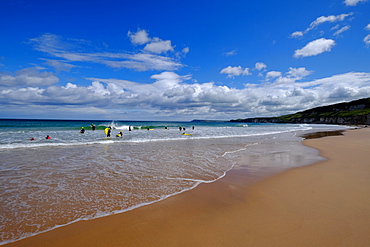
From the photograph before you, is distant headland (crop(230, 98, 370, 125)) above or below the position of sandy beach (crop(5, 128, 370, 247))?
above

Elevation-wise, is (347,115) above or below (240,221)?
above

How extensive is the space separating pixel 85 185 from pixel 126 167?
2.83 meters

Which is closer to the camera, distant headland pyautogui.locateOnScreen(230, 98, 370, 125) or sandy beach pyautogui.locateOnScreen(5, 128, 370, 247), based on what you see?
sandy beach pyautogui.locateOnScreen(5, 128, 370, 247)

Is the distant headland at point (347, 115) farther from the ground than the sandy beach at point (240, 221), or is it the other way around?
the distant headland at point (347, 115)

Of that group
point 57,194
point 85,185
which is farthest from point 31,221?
point 85,185

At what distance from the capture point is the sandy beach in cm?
345

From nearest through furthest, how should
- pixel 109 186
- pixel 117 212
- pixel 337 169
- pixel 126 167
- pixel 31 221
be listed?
pixel 31 221, pixel 117 212, pixel 109 186, pixel 337 169, pixel 126 167

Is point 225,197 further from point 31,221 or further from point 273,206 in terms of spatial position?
point 31,221

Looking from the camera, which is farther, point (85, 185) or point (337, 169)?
point (337, 169)

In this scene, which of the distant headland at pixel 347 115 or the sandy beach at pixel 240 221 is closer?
the sandy beach at pixel 240 221

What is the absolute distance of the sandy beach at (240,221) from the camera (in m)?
3.45

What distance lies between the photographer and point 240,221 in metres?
4.12

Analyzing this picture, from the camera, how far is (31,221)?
4.25 metres

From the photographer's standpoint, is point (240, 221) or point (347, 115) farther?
point (347, 115)
